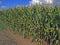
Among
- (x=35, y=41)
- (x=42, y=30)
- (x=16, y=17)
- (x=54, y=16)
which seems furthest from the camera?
(x=16, y=17)

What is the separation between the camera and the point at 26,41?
11.8 metres

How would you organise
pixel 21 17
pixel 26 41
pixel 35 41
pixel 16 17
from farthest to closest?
pixel 16 17
pixel 21 17
pixel 26 41
pixel 35 41

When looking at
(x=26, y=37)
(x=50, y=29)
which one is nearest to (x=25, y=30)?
(x=26, y=37)

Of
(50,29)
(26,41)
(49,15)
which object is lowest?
(26,41)

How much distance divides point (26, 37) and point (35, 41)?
1.66m

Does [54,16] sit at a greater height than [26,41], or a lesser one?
greater

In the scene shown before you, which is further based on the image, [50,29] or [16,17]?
[16,17]

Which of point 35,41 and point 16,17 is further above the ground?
point 16,17

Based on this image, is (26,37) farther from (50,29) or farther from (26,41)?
(50,29)

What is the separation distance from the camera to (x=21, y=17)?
13.0 m

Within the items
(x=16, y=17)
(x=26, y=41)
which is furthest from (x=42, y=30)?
(x=16, y=17)

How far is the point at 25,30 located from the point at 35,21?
1.98m

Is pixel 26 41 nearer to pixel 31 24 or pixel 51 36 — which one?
pixel 31 24

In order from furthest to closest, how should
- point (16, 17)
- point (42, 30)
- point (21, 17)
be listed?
point (16, 17) < point (21, 17) < point (42, 30)
